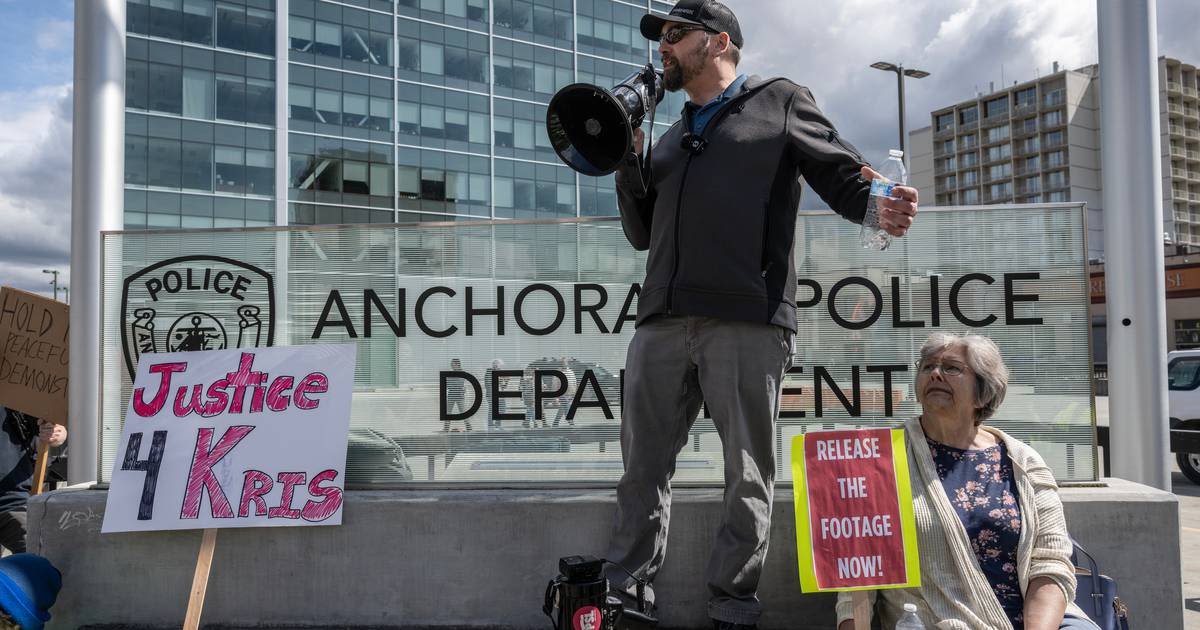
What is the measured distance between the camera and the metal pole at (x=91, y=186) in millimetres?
3912

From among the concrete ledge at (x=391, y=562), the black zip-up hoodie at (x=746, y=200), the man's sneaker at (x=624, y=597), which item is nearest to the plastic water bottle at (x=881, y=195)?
the black zip-up hoodie at (x=746, y=200)

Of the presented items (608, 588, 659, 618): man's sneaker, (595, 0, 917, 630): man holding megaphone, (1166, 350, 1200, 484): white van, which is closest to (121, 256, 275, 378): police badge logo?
(595, 0, 917, 630): man holding megaphone

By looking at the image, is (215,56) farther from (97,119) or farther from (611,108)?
(611,108)

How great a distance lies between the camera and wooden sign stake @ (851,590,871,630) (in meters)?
2.44

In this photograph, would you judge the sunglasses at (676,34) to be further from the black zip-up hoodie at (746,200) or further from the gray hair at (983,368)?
the gray hair at (983,368)

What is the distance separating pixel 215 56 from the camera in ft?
125

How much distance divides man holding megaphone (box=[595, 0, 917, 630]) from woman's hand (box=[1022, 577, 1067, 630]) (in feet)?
2.54

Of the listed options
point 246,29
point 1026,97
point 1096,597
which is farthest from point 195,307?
point 1026,97

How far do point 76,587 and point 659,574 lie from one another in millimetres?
2401

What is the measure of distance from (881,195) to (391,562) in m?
2.36

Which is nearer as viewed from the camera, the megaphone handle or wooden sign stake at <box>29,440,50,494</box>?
the megaphone handle

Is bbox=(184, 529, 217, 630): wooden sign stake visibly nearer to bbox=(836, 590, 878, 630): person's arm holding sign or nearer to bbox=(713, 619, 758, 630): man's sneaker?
bbox=(713, 619, 758, 630): man's sneaker

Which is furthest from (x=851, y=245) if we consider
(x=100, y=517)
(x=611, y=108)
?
(x=100, y=517)

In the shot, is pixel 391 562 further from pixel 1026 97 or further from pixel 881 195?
pixel 1026 97
